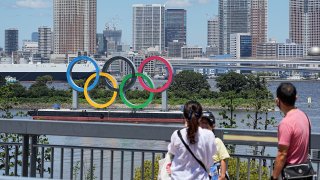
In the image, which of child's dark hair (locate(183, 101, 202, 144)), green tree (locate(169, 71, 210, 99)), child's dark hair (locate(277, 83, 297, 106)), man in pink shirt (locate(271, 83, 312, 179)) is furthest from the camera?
green tree (locate(169, 71, 210, 99))

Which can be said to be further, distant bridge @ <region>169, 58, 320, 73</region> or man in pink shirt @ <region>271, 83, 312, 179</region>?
distant bridge @ <region>169, 58, 320, 73</region>

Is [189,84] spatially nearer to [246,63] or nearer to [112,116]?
[246,63]

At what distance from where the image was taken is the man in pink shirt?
19.2ft

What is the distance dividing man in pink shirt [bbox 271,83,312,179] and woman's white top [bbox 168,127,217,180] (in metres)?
0.56

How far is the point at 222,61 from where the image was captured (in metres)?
161

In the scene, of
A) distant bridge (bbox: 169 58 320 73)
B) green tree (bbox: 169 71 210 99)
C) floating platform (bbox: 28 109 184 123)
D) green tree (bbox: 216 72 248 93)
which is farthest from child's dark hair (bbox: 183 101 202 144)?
distant bridge (bbox: 169 58 320 73)

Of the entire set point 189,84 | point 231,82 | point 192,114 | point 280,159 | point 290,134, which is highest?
point 192,114

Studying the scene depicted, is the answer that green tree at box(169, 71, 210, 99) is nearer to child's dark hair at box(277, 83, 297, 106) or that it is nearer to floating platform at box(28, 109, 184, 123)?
floating platform at box(28, 109, 184, 123)

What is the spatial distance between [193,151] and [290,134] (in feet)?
2.62

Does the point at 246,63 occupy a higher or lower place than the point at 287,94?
higher

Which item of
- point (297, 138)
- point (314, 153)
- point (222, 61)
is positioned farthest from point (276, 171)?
point (222, 61)

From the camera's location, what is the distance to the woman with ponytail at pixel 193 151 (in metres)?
6.15

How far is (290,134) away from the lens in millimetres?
5840

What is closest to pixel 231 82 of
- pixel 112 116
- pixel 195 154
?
pixel 112 116
